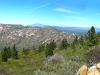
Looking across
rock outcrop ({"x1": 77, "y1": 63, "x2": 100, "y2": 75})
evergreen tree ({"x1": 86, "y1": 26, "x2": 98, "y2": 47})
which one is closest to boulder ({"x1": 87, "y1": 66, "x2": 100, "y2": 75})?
rock outcrop ({"x1": 77, "y1": 63, "x2": 100, "y2": 75})

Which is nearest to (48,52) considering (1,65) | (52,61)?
(1,65)

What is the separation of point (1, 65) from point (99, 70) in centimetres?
12139

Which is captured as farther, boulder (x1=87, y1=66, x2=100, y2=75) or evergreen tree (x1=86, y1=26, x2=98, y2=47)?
evergreen tree (x1=86, y1=26, x2=98, y2=47)

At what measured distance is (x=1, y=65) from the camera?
470 feet

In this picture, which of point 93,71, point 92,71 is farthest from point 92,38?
point 93,71

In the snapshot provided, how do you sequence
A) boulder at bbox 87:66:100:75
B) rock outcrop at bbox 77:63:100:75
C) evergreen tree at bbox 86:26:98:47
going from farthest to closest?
evergreen tree at bbox 86:26:98:47 → rock outcrop at bbox 77:63:100:75 → boulder at bbox 87:66:100:75

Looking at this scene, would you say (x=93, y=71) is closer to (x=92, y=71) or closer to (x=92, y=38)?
(x=92, y=71)

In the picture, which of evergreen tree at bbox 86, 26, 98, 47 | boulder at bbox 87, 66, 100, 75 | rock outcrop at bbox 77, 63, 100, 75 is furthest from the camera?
evergreen tree at bbox 86, 26, 98, 47

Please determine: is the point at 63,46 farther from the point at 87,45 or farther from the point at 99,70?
the point at 99,70

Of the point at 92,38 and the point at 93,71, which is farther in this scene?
the point at 92,38

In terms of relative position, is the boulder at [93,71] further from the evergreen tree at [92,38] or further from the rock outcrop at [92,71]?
the evergreen tree at [92,38]

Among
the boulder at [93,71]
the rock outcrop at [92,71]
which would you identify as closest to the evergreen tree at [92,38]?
the rock outcrop at [92,71]

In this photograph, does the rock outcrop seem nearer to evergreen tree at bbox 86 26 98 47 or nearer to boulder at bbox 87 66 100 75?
boulder at bbox 87 66 100 75

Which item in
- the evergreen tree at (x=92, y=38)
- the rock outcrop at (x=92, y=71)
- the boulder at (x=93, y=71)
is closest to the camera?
the boulder at (x=93, y=71)
